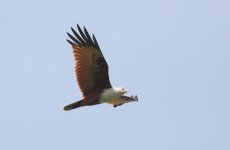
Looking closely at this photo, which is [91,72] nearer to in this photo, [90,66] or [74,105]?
[90,66]

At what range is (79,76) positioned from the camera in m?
15.8

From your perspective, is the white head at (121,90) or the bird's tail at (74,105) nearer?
the bird's tail at (74,105)

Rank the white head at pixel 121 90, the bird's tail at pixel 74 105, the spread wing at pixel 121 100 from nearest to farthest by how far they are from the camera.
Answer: the bird's tail at pixel 74 105 → the white head at pixel 121 90 → the spread wing at pixel 121 100

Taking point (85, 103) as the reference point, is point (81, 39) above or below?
above

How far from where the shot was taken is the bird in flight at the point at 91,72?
51.6 feet

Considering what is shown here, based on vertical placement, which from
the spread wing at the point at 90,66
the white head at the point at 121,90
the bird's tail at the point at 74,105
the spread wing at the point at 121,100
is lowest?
the spread wing at the point at 121,100

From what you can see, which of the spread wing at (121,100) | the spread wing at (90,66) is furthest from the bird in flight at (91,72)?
the spread wing at (121,100)

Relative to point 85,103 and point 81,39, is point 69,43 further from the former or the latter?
point 85,103

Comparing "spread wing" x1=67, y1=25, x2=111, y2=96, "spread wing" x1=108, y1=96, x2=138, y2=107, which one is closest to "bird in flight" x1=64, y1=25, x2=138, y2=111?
"spread wing" x1=67, y1=25, x2=111, y2=96

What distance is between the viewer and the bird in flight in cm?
1572

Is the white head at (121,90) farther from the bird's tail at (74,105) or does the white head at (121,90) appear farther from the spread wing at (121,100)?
the spread wing at (121,100)

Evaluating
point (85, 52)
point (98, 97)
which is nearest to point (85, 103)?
point (98, 97)

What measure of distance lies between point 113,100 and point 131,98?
0.61 metres

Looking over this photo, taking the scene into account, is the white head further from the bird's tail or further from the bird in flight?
the bird's tail
